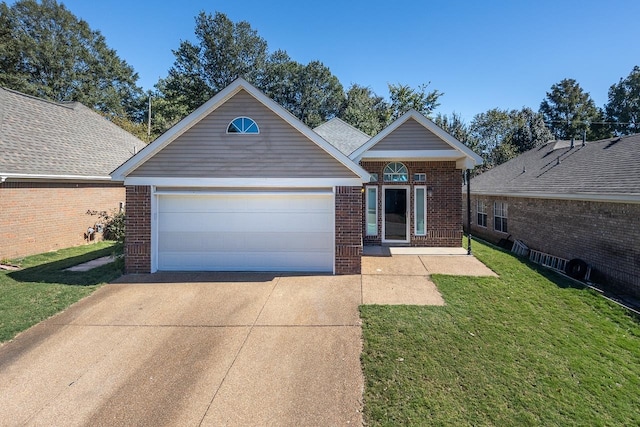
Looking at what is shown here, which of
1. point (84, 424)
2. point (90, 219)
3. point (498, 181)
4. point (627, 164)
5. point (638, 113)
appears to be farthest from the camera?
point (638, 113)

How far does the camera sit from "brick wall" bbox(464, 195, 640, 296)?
852 cm

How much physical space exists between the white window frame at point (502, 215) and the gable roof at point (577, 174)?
75 cm

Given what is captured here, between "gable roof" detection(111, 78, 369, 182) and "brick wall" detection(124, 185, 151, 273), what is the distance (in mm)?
625

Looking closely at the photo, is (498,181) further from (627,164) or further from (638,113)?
(638,113)

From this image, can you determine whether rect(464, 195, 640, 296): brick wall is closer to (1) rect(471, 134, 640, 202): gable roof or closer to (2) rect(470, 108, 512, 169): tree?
(1) rect(471, 134, 640, 202): gable roof

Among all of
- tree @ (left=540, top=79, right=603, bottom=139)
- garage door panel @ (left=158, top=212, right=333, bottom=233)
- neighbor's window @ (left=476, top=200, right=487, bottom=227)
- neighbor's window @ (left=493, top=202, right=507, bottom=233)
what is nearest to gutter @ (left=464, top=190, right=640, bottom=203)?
neighbor's window @ (left=493, top=202, right=507, bottom=233)

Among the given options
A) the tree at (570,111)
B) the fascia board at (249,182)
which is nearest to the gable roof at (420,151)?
the fascia board at (249,182)

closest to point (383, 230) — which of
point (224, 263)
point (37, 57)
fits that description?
point (224, 263)

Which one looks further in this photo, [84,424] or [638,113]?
[638,113]

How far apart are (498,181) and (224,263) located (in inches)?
628

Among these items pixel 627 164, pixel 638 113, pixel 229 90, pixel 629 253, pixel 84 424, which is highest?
pixel 638 113

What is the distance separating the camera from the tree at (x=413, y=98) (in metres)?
31.6

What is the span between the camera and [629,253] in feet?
28.0

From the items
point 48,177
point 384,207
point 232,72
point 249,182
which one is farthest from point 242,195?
point 232,72
